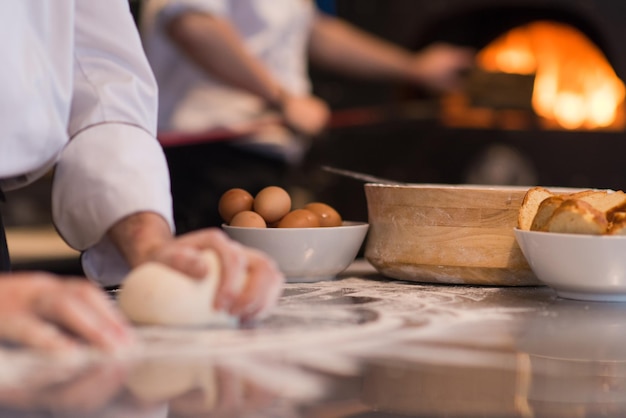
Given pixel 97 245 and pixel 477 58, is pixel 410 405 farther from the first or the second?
pixel 477 58

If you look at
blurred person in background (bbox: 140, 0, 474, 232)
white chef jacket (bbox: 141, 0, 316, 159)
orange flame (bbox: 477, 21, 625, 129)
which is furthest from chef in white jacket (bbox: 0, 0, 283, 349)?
orange flame (bbox: 477, 21, 625, 129)

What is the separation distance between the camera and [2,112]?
980mm

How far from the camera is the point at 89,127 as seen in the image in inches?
40.7

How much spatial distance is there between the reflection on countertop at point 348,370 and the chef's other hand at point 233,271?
22 mm

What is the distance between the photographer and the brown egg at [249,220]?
110cm

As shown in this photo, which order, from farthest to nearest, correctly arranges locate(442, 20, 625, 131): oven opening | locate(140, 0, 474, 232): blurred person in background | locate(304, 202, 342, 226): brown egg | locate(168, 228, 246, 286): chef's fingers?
locate(442, 20, 625, 131): oven opening → locate(140, 0, 474, 232): blurred person in background → locate(304, 202, 342, 226): brown egg → locate(168, 228, 246, 286): chef's fingers

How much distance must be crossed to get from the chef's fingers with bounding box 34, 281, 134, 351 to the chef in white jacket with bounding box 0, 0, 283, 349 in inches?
10.3

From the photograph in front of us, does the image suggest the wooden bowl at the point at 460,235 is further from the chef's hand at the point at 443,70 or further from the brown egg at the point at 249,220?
the chef's hand at the point at 443,70

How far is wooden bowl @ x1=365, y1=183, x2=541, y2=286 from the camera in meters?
1.08

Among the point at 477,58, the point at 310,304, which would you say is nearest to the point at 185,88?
the point at 310,304

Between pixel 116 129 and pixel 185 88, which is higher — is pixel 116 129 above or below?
above

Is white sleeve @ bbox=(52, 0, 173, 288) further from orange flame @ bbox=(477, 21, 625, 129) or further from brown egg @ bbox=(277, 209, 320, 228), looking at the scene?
orange flame @ bbox=(477, 21, 625, 129)

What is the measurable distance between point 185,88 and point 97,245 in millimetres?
1524

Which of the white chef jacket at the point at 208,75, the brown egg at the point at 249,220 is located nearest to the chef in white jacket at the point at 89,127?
the brown egg at the point at 249,220
